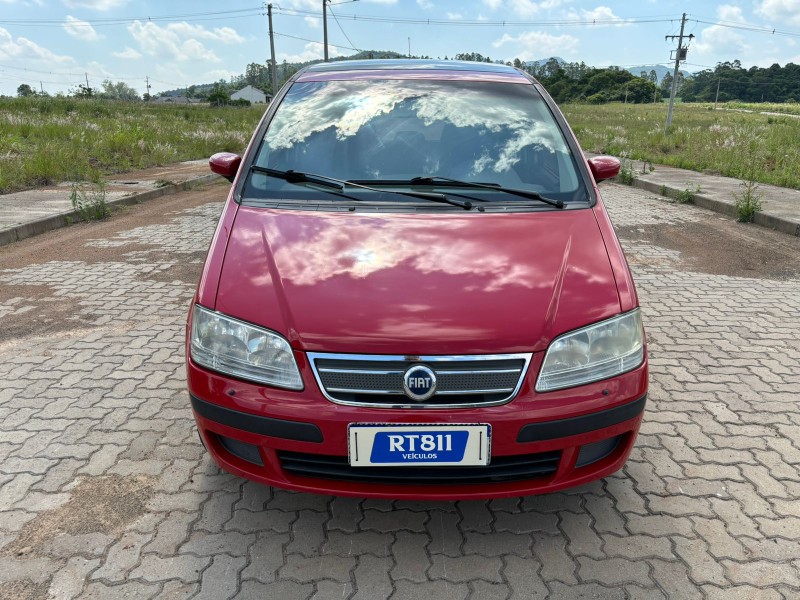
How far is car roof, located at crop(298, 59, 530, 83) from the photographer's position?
349cm

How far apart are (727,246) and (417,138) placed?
18.7 feet

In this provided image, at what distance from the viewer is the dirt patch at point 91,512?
2322 mm

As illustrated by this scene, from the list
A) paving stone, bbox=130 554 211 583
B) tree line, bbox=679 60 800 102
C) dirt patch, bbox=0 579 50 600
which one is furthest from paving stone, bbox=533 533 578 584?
tree line, bbox=679 60 800 102

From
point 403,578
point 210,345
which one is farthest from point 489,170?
point 403,578

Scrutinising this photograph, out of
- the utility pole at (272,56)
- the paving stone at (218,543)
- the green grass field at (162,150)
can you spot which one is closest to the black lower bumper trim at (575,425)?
the paving stone at (218,543)

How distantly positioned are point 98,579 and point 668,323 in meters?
4.06

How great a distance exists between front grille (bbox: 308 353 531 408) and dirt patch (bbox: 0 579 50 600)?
116 centimetres

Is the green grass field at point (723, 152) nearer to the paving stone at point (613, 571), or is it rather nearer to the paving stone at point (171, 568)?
the paving stone at point (613, 571)

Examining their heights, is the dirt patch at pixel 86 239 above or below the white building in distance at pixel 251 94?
below

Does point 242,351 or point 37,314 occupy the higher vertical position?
point 242,351

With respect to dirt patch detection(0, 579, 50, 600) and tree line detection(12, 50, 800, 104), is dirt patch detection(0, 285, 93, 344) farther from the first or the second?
tree line detection(12, 50, 800, 104)

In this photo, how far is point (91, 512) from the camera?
2.48m

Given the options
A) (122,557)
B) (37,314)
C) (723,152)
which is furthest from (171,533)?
(723,152)

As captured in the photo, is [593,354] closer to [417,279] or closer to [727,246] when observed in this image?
[417,279]
